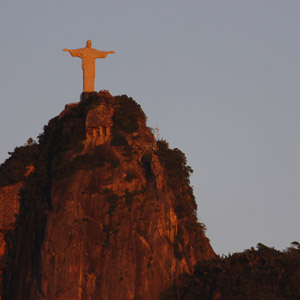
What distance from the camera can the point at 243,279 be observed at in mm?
79688

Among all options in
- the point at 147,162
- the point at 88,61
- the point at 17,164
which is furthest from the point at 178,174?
the point at 17,164

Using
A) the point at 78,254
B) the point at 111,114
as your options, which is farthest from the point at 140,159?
the point at 78,254

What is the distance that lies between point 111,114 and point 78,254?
14.0 metres

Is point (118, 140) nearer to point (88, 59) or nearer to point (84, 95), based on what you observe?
point (84, 95)

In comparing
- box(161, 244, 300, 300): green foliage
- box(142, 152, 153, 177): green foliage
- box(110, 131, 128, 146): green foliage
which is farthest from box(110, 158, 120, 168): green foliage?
box(161, 244, 300, 300): green foliage

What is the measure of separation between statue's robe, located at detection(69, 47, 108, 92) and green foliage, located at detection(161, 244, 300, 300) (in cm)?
2068

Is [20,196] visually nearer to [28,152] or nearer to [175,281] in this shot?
[28,152]

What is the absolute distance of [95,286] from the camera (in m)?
79.3

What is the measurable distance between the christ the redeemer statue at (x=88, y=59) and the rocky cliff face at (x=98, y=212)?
2.40 meters

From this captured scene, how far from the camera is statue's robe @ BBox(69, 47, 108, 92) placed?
9131 cm

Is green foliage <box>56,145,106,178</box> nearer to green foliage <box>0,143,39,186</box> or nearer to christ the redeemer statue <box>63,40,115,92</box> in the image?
green foliage <box>0,143,39,186</box>

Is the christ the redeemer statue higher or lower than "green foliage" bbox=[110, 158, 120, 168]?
higher

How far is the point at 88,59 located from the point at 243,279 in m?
25.9

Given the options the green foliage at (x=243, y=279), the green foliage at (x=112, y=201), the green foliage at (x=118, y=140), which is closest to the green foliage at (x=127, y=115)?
the green foliage at (x=118, y=140)
